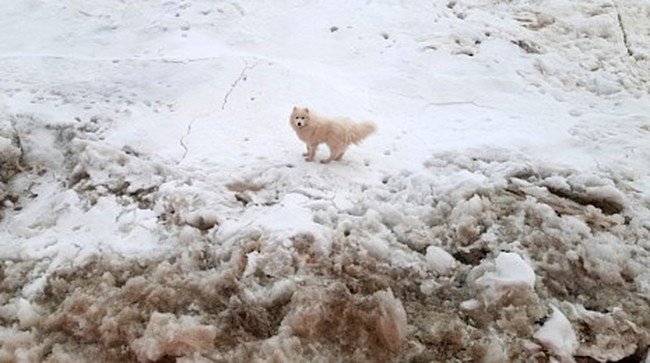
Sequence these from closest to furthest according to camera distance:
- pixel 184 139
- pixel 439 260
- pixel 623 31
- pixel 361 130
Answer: pixel 439 260 < pixel 361 130 < pixel 184 139 < pixel 623 31

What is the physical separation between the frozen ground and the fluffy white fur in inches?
8.1

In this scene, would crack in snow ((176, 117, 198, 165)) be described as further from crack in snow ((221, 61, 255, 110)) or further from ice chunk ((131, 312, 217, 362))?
ice chunk ((131, 312, 217, 362))

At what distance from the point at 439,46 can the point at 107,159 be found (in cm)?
395

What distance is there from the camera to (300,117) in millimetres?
3916

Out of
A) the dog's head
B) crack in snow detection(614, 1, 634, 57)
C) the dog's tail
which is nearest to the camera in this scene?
the dog's head

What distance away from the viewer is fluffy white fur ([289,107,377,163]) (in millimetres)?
3928

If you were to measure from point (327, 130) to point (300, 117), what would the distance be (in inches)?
8.9

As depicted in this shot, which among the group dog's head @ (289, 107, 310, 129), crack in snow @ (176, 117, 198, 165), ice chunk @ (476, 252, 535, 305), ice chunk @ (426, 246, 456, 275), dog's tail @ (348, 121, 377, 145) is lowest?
crack in snow @ (176, 117, 198, 165)

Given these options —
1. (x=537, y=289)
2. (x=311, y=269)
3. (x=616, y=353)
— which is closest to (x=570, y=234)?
(x=537, y=289)

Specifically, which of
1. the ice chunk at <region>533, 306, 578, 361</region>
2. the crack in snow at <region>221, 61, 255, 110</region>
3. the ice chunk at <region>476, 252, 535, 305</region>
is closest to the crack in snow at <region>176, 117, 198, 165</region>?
the crack in snow at <region>221, 61, 255, 110</region>

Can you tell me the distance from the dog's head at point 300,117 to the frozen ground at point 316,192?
35 cm

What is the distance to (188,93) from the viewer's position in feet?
16.4

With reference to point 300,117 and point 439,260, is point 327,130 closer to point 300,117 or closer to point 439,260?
point 300,117

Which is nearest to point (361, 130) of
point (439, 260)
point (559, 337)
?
point (439, 260)
